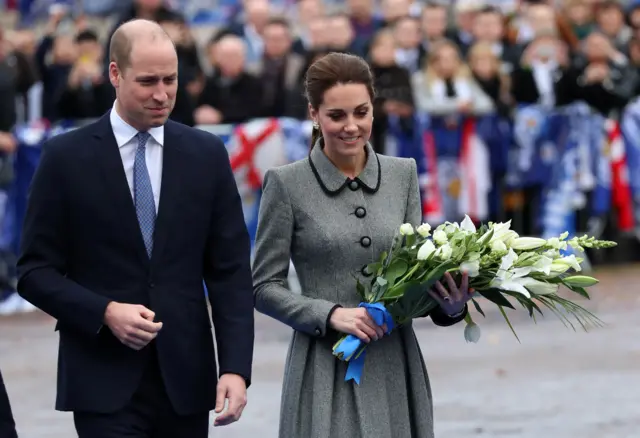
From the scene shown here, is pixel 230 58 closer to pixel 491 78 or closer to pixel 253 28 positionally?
pixel 253 28

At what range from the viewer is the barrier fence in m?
14.9

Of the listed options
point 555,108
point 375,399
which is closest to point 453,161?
point 555,108

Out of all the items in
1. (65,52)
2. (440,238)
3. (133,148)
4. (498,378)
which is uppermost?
(65,52)

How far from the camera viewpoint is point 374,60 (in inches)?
572

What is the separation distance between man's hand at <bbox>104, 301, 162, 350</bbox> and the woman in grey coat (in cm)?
78

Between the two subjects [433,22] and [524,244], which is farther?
[433,22]

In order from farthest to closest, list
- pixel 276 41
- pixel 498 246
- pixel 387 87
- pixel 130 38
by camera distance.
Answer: pixel 387 87
pixel 276 41
pixel 498 246
pixel 130 38

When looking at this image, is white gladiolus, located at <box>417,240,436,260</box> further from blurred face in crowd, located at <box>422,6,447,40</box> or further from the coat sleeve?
blurred face in crowd, located at <box>422,6,447,40</box>

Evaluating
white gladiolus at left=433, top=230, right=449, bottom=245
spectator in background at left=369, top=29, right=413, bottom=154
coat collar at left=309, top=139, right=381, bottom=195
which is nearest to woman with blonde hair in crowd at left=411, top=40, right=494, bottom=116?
spectator in background at left=369, top=29, right=413, bottom=154

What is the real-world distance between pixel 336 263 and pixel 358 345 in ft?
1.11

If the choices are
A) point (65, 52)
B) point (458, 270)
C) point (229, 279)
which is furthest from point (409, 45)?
point (229, 279)

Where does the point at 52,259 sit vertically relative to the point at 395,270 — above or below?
above

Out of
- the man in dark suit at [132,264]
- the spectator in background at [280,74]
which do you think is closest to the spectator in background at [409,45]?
the spectator in background at [280,74]

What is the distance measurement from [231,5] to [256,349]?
8277mm
